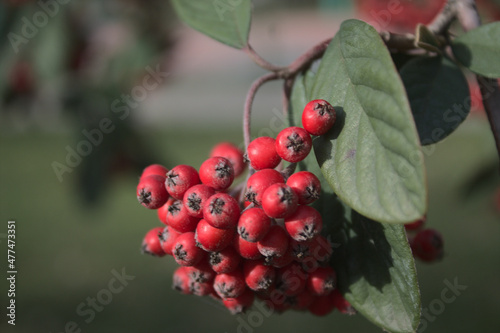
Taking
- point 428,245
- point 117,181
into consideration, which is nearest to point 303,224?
point 428,245

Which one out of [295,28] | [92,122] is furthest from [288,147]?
[295,28]

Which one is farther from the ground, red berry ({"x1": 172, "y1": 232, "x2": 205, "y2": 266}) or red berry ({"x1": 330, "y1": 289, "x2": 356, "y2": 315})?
red berry ({"x1": 172, "y1": 232, "x2": 205, "y2": 266})

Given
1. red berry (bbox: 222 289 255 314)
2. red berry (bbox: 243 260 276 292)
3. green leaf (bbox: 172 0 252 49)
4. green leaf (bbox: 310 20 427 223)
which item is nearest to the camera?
green leaf (bbox: 310 20 427 223)

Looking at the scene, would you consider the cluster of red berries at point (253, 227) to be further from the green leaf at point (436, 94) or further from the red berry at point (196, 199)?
A: the green leaf at point (436, 94)

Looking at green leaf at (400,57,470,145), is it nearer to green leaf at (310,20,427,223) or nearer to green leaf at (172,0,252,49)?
green leaf at (310,20,427,223)

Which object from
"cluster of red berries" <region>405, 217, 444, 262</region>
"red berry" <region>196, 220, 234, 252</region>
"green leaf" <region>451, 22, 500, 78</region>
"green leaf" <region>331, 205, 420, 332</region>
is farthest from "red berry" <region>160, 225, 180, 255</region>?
"green leaf" <region>451, 22, 500, 78</region>

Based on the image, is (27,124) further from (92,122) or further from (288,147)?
(288,147)

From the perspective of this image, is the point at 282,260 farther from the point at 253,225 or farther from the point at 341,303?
the point at 341,303
